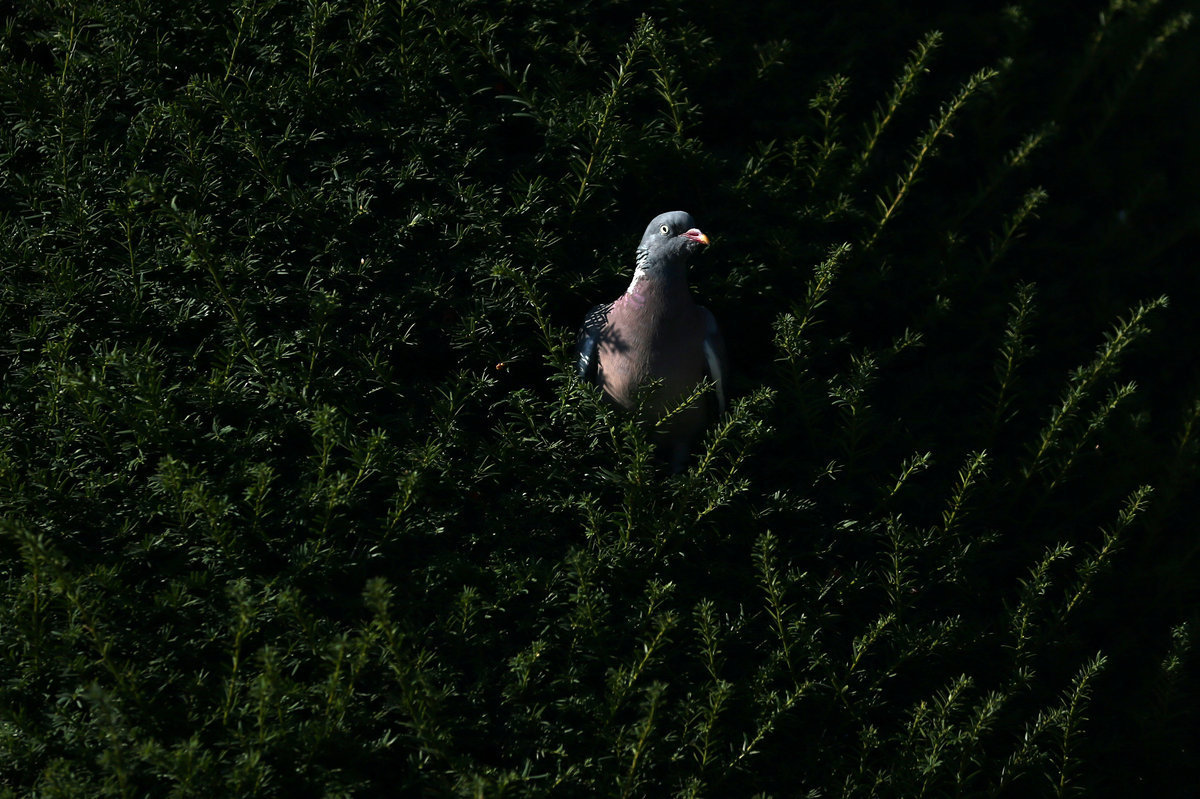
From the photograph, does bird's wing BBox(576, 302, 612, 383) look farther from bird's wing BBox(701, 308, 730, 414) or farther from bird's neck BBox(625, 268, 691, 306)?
bird's wing BBox(701, 308, 730, 414)

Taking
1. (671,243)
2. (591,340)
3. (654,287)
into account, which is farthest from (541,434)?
(671,243)

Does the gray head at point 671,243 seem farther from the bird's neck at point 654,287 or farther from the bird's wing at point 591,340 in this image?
the bird's wing at point 591,340

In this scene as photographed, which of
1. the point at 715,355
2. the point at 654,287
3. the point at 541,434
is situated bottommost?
the point at 541,434

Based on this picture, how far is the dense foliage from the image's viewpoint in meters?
1.99

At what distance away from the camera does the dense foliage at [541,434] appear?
1.99 m

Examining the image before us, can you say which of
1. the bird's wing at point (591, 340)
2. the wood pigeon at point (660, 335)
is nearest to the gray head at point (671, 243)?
the wood pigeon at point (660, 335)

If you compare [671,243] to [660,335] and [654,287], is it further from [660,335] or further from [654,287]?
[660,335]

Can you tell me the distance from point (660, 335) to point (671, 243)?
0.22 meters

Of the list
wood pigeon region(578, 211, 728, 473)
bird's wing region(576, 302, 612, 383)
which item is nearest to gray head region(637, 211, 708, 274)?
wood pigeon region(578, 211, 728, 473)

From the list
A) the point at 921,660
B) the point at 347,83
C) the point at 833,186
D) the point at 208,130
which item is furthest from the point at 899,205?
the point at 208,130

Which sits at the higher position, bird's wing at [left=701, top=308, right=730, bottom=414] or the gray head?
the gray head

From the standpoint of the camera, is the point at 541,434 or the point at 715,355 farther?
the point at 715,355

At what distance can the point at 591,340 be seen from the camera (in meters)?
2.49

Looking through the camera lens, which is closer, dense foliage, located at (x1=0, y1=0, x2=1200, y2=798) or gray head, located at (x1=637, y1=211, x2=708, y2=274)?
dense foliage, located at (x1=0, y1=0, x2=1200, y2=798)
